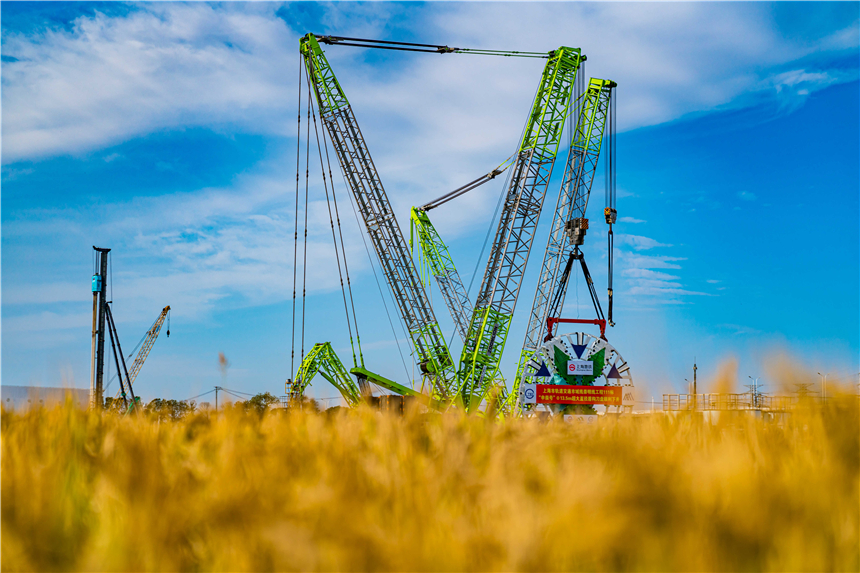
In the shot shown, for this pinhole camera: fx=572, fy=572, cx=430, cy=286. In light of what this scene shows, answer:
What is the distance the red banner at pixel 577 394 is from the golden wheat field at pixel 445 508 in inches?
819

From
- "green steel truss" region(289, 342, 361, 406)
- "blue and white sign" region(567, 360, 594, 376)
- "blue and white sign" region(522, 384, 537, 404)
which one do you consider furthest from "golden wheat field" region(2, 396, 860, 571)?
"green steel truss" region(289, 342, 361, 406)

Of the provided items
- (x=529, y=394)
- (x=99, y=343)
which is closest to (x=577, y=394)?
(x=529, y=394)

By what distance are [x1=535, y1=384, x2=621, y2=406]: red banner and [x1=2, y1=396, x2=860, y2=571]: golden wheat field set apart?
2081 centimetres

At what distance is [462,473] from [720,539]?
2.83 ft

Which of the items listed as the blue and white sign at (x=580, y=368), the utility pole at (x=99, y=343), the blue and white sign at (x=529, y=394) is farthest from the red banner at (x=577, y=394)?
the utility pole at (x=99, y=343)

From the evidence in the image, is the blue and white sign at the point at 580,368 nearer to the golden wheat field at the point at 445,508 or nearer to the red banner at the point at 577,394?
the red banner at the point at 577,394

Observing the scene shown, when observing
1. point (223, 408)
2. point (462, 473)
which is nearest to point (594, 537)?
point (462, 473)

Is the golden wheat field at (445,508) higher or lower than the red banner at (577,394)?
higher

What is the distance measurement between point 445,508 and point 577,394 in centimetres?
2257

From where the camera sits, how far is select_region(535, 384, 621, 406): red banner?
904 inches

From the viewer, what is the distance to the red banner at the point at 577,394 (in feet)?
75.4

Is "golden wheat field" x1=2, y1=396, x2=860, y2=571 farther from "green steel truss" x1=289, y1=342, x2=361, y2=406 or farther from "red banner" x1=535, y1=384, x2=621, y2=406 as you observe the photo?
"green steel truss" x1=289, y1=342, x2=361, y2=406

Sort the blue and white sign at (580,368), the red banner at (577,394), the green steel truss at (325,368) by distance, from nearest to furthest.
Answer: the red banner at (577,394), the blue and white sign at (580,368), the green steel truss at (325,368)

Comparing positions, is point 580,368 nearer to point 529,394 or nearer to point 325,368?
point 529,394
